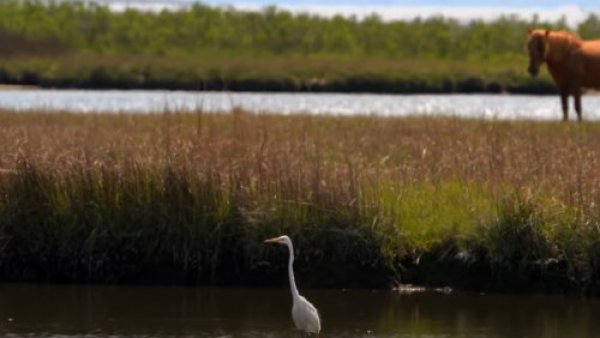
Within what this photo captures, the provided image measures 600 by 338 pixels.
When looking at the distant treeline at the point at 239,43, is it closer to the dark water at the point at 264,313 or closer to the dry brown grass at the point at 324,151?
the dry brown grass at the point at 324,151

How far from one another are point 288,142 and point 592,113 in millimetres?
13298

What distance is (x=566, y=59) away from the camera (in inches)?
1097

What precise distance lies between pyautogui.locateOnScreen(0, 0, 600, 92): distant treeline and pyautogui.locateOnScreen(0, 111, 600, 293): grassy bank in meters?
21.7

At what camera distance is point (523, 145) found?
20.2 m

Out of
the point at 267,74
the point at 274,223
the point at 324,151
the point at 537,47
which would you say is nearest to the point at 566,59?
the point at 537,47

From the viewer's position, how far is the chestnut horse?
1094 inches

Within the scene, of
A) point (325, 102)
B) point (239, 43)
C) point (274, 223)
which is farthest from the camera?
point (239, 43)

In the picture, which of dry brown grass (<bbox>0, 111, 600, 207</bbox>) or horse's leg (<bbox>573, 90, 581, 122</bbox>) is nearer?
dry brown grass (<bbox>0, 111, 600, 207</bbox>)

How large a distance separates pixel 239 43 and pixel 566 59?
22207mm

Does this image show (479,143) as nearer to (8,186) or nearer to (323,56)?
(8,186)

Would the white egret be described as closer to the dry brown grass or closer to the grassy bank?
the grassy bank

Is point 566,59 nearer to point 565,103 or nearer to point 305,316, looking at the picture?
point 565,103

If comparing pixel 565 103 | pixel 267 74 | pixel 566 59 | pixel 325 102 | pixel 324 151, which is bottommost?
pixel 267 74

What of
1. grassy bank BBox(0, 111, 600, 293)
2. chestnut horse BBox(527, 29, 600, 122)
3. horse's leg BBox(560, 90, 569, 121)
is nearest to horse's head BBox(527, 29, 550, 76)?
chestnut horse BBox(527, 29, 600, 122)
